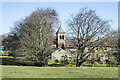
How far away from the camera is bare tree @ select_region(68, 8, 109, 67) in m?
25.6

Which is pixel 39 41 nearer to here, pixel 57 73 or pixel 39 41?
pixel 39 41

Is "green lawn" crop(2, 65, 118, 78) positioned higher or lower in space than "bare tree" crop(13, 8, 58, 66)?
lower

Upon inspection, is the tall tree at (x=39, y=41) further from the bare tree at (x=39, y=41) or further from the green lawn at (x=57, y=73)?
the green lawn at (x=57, y=73)

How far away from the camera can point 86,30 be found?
26.6 m

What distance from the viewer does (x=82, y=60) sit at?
26500 millimetres

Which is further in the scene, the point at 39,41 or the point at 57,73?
the point at 39,41

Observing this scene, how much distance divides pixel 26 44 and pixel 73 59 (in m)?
7.66

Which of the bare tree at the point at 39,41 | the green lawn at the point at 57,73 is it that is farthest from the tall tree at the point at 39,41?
the green lawn at the point at 57,73

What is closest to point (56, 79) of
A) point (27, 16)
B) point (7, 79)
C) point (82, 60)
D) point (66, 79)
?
point (66, 79)

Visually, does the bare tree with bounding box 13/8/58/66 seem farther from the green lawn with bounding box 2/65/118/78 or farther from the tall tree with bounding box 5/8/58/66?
the green lawn with bounding box 2/65/118/78

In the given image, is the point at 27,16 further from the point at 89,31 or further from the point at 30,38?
the point at 89,31

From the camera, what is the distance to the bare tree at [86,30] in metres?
25.6

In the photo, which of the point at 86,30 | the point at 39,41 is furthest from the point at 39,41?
the point at 86,30

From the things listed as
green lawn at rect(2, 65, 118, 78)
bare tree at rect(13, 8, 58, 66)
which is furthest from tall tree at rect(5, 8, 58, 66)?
green lawn at rect(2, 65, 118, 78)
